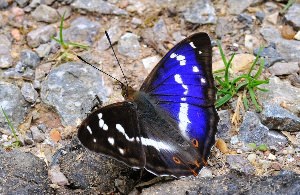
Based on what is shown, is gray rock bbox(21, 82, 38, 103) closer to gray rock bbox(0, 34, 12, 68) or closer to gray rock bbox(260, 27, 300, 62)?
gray rock bbox(0, 34, 12, 68)

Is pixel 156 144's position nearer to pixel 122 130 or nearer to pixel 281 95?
pixel 122 130

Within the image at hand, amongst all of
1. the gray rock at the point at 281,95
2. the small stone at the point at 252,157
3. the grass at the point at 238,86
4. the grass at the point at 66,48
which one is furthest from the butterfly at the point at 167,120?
the grass at the point at 66,48

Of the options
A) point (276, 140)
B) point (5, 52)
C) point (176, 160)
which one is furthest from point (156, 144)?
point (5, 52)

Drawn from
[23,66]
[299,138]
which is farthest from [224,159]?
[23,66]

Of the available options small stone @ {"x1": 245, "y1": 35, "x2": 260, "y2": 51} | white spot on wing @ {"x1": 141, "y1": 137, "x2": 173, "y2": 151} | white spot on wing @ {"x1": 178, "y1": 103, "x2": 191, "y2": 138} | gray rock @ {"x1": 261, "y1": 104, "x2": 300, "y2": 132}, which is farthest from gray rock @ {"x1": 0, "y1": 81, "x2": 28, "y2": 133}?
small stone @ {"x1": 245, "y1": 35, "x2": 260, "y2": 51}

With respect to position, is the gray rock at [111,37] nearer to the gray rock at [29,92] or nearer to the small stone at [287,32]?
the gray rock at [29,92]

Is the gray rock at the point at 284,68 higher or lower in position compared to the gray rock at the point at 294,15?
lower
